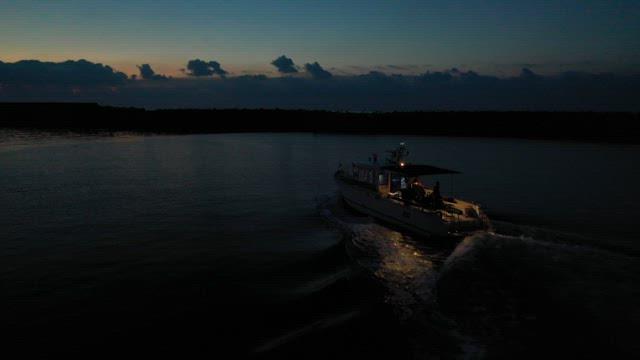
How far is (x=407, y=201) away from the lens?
85.4 ft

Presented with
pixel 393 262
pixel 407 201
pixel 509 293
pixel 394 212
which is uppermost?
pixel 407 201

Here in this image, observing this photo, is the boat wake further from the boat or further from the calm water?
the boat

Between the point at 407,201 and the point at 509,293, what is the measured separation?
10812 millimetres

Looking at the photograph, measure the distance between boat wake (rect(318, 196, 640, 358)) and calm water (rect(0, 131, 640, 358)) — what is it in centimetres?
6

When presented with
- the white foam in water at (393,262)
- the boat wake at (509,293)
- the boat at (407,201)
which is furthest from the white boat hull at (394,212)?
the boat wake at (509,293)

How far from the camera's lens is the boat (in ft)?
75.6

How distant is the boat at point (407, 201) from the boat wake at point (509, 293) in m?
0.96

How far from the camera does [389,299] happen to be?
15688 mm

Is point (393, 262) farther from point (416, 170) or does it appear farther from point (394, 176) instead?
point (394, 176)

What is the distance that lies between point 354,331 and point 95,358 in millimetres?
7376

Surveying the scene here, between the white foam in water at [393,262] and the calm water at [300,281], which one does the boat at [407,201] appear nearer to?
the calm water at [300,281]


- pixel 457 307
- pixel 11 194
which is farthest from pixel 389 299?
pixel 11 194

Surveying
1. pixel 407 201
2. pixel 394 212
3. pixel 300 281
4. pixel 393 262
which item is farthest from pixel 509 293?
pixel 394 212

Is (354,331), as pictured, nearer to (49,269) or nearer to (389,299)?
(389,299)
